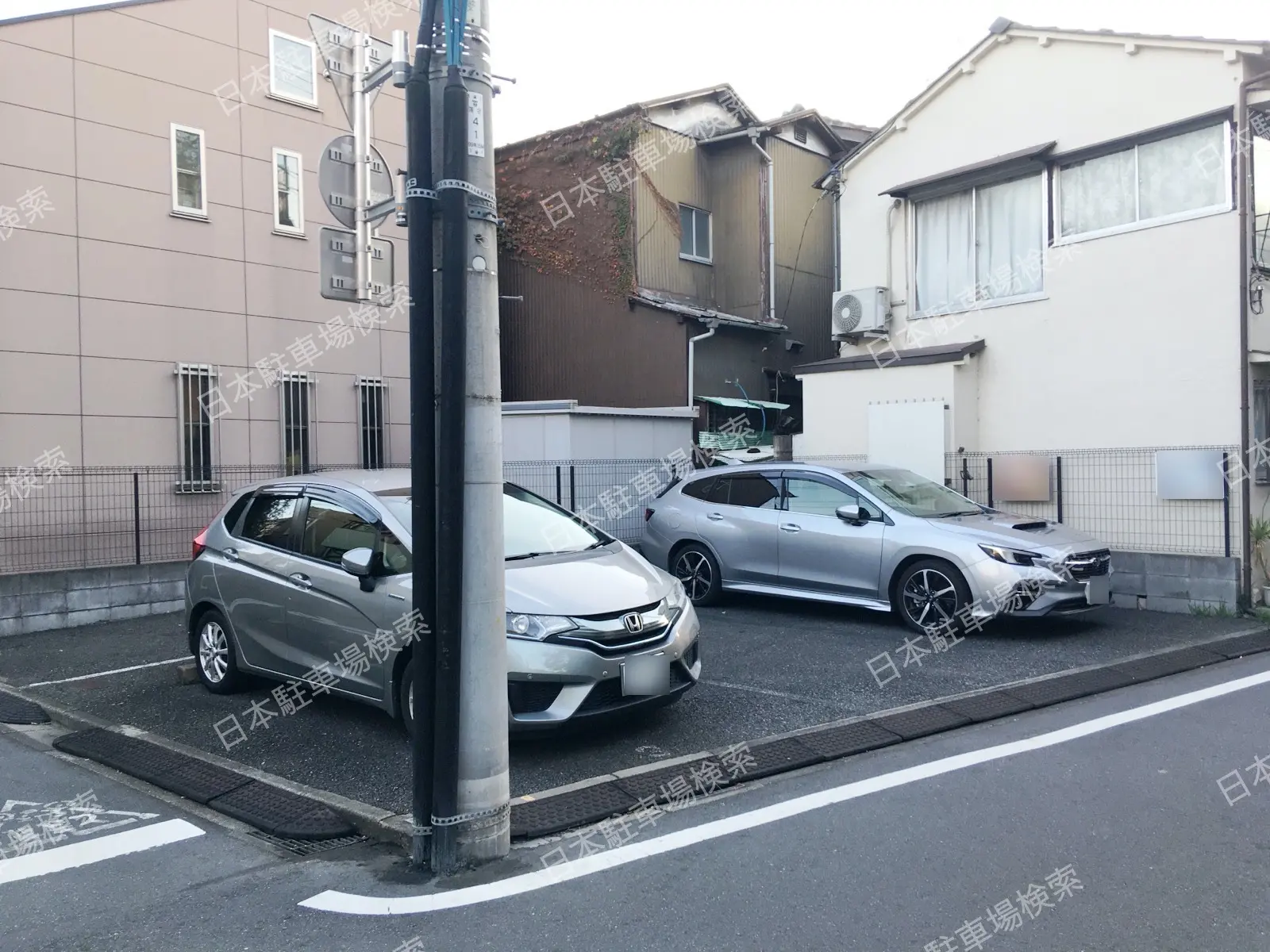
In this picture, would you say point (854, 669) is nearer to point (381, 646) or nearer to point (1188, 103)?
point (381, 646)

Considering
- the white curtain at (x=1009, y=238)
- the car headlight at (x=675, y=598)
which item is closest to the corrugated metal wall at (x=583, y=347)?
the white curtain at (x=1009, y=238)

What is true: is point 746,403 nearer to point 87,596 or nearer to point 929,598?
point 929,598

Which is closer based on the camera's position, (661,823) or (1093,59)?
(661,823)

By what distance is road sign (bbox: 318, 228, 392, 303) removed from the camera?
5.50m

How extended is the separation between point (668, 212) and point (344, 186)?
533 inches

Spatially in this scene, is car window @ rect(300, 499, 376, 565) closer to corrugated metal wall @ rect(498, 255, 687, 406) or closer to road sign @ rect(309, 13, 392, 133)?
road sign @ rect(309, 13, 392, 133)

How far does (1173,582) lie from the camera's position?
36.0 feet

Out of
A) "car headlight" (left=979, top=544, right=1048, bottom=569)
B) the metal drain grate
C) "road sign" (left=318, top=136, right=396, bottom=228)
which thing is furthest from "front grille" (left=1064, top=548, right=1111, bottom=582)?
the metal drain grate

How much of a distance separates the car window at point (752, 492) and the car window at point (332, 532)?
513 centimetres

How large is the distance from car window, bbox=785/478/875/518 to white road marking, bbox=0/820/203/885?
22.1ft

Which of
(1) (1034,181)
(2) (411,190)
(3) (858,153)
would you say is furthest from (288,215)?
(2) (411,190)

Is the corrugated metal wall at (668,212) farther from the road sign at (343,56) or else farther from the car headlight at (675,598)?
the car headlight at (675,598)

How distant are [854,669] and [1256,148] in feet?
26.8

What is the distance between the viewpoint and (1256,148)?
11633 mm
